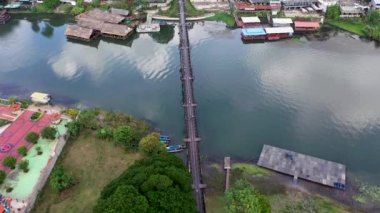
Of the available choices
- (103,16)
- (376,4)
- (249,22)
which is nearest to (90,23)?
(103,16)

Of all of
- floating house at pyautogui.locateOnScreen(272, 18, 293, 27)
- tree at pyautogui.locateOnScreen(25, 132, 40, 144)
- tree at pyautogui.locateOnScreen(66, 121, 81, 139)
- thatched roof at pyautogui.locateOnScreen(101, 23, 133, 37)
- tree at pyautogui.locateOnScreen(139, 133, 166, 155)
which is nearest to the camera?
tree at pyautogui.locateOnScreen(139, 133, 166, 155)

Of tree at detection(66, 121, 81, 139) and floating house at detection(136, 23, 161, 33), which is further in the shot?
floating house at detection(136, 23, 161, 33)

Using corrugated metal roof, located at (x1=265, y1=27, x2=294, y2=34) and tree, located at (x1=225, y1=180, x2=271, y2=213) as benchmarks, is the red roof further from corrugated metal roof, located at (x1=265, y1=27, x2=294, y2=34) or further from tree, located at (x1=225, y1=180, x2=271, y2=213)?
tree, located at (x1=225, y1=180, x2=271, y2=213)

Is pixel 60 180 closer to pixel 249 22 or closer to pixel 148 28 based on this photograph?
pixel 148 28

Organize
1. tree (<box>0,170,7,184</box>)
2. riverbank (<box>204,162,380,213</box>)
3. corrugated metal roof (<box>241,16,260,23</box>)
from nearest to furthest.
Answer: riverbank (<box>204,162,380,213</box>), tree (<box>0,170,7,184</box>), corrugated metal roof (<box>241,16,260,23</box>)

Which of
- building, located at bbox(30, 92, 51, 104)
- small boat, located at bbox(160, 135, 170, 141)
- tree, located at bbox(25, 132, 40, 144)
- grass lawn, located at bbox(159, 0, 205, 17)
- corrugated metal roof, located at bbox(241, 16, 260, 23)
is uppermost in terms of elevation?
grass lawn, located at bbox(159, 0, 205, 17)

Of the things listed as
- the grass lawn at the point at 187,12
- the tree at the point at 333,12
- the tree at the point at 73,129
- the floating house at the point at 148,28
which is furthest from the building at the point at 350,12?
the tree at the point at 73,129

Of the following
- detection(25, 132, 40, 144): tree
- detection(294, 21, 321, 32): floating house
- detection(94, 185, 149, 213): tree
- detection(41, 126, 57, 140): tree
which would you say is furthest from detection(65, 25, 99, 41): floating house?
detection(94, 185, 149, 213): tree

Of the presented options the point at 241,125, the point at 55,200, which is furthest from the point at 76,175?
the point at 241,125

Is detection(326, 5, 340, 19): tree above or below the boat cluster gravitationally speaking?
above
